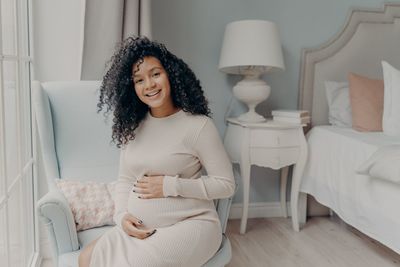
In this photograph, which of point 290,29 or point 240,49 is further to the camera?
point 290,29

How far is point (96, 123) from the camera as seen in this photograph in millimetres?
1938

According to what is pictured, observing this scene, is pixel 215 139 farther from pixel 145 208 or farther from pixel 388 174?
pixel 388 174

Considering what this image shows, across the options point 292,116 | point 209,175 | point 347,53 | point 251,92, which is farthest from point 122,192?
point 347,53

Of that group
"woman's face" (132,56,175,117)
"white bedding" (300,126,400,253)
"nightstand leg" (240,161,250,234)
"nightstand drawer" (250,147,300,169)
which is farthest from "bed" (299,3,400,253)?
"woman's face" (132,56,175,117)

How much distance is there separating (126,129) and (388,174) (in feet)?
3.82

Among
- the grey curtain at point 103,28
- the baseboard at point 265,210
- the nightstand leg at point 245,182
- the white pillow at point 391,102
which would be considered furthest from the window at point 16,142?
the white pillow at point 391,102

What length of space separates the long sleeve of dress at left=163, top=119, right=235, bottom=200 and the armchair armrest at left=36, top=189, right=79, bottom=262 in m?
0.34

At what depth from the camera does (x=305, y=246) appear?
250cm

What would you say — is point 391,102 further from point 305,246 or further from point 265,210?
point 265,210

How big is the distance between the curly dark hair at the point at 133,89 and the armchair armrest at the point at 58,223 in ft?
1.01

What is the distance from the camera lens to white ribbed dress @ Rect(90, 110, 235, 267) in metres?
1.36

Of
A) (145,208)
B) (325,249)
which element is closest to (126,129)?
(145,208)

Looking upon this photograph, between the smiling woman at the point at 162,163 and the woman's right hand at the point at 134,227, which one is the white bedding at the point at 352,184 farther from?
the woman's right hand at the point at 134,227

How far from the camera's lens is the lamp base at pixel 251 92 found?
8.56 feet
